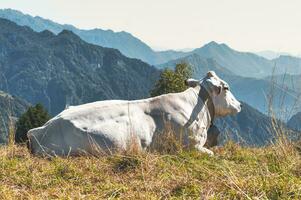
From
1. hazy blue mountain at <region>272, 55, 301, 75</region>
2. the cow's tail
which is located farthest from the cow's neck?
the cow's tail

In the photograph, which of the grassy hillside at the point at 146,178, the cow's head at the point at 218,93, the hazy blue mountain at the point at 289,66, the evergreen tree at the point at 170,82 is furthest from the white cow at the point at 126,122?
the evergreen tree at the point at 170,82

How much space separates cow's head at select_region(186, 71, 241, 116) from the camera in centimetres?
1320

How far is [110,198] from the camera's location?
5.61 metres

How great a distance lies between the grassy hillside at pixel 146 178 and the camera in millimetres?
5582

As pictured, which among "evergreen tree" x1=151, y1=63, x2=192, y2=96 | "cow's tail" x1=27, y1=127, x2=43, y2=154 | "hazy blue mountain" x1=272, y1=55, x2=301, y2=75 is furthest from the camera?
"evergreen tree" x1=151, y1=63, x2=192, y2=96

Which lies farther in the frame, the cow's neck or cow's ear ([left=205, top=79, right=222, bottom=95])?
cow's ear ([left=205, top=79, right=222, bottom=95])

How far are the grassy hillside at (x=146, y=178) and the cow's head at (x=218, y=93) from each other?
405cm

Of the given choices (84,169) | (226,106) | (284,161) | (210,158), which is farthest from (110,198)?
(226,106)

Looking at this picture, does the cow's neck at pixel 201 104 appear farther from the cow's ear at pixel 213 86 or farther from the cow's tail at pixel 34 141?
the cow's tail at pixel 34 141

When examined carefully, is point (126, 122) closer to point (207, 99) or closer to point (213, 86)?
point (207, 99)

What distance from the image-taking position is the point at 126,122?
10.8 metres

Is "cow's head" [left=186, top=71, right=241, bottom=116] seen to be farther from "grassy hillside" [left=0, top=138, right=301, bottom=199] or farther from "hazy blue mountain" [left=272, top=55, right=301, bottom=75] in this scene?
"grassy hillside" [left=0, top=138, right=301, bottom=199]

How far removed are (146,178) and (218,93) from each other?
263 inches

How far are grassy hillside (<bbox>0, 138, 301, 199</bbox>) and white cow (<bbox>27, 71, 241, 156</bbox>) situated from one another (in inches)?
39.3
